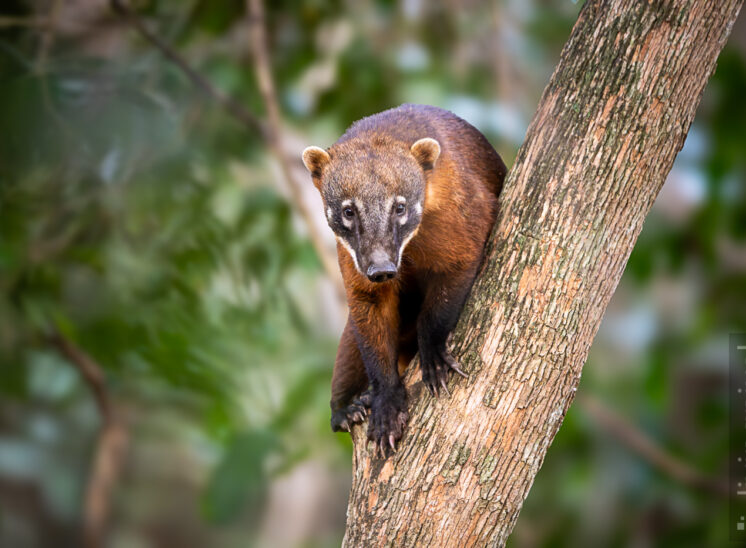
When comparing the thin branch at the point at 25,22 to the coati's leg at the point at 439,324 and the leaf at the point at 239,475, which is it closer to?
the leaf at the point at 239,475

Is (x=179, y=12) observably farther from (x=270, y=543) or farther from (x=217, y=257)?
(x=270, y=543)

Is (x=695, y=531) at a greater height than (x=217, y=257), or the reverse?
(x=217, y=257)

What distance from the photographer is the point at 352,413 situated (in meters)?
3.26

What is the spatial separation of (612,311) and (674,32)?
531cm

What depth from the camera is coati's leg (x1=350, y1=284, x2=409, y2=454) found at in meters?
2.96

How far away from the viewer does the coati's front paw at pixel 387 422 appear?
284 cm

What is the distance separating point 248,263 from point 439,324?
3.40 metres

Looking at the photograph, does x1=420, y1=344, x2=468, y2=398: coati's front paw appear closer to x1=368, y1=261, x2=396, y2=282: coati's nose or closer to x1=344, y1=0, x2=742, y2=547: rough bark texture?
x1=344, y1=0, x2=742, y2=547: rough bark texture

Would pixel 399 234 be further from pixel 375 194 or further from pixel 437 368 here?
pixel 437 368

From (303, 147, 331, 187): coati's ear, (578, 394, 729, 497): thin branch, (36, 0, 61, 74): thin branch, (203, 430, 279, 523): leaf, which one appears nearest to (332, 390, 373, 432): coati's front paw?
(303, 147, 331, 187): coati's ear

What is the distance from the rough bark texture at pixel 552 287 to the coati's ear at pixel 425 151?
553 mm

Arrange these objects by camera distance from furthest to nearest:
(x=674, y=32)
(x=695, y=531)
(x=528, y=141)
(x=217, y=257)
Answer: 1. (x=695, y=531)
2. (x=217, y=257)
3. (x=528, y=141)
4. (x=674, y=32)

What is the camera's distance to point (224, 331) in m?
6.00

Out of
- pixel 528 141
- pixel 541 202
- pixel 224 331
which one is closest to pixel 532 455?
pixel 541 202
